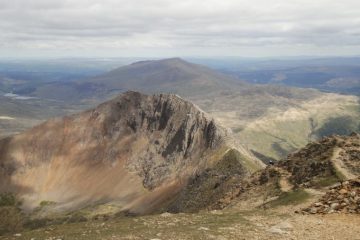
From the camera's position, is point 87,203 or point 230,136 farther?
point 87,203

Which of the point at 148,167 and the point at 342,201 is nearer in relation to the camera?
the point at 342,201

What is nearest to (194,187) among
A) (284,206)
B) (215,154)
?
(215,154)

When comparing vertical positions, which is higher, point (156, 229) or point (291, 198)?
point (156, 229)

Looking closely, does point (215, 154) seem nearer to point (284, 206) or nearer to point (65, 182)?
point (65, 182)

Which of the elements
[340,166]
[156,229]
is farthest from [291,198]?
[156,229]

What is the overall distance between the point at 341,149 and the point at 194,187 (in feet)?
179

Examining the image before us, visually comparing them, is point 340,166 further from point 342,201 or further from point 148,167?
point 148,167

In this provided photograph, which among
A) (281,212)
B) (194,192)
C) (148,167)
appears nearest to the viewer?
(281,212)

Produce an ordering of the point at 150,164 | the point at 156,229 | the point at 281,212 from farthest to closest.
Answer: the point at 150,164
the point at 281,212
the point at 156,229

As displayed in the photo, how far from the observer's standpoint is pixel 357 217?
36.0 meters

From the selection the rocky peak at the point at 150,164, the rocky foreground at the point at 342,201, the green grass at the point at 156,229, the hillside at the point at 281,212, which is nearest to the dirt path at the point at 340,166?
the hillside at the point at 281,212

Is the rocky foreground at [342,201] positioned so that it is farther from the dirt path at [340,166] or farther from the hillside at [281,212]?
the dirt path at [340,166]

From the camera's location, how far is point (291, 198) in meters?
49.9

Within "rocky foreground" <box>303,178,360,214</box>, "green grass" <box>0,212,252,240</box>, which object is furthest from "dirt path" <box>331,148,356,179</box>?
"green grass" <box>0,212,252,240</box>
